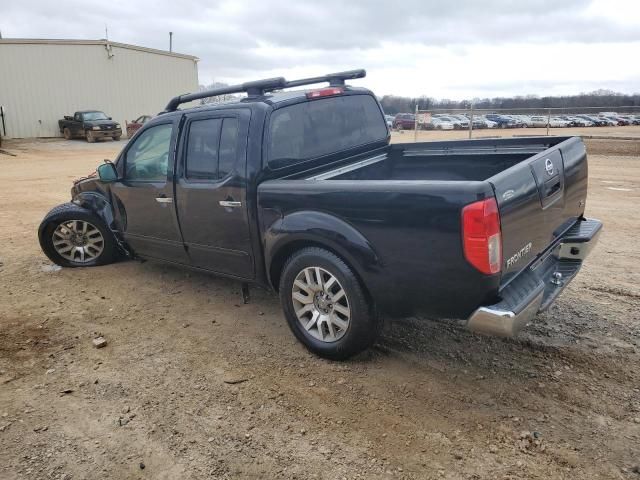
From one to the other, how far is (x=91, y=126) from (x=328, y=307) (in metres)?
29.1

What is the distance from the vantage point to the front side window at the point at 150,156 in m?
4.56

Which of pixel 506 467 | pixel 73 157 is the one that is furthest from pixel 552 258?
pixel 73 157

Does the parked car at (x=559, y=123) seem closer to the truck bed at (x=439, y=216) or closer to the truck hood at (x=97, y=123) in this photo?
the truck hood at (x=97, y=123)

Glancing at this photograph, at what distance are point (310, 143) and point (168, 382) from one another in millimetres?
2123

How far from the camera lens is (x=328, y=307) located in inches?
140

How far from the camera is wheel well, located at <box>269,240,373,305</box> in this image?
3.32 meters

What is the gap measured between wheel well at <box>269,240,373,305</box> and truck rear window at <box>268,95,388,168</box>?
2.19 ft

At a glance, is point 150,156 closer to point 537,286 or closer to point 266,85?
point 266,85

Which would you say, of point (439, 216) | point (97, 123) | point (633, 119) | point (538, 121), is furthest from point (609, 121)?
point (439, 216)

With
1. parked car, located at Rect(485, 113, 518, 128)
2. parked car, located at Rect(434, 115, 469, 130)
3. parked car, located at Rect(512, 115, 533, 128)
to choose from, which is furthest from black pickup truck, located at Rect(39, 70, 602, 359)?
parked car, located at Rect(485, 113, 518, 128)

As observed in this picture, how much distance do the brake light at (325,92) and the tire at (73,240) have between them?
286cm

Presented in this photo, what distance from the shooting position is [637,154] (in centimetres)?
1723

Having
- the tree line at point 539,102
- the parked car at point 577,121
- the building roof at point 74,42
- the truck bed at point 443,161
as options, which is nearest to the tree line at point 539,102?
the tree line at point 539,102

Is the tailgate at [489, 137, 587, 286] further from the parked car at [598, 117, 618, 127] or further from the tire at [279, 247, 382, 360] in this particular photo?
the parked car at [598, 117, 618, 127]
